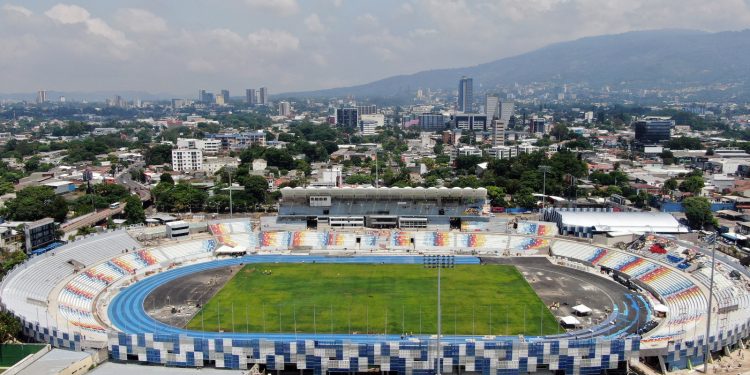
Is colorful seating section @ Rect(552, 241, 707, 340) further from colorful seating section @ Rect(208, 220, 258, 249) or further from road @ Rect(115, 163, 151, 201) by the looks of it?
road @ Rect(115, 163, 151, 201)

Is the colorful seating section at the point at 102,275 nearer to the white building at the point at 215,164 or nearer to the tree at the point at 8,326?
the tree at the point at 8,326

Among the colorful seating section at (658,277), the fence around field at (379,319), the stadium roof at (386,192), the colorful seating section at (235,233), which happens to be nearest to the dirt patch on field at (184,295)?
the fence around field at (379,319)

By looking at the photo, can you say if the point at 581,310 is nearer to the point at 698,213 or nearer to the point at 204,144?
the point at 698,213

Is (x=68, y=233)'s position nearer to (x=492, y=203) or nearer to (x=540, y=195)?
(x=492, y=203)

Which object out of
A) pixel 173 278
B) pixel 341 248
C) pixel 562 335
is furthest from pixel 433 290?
pixel 173 278

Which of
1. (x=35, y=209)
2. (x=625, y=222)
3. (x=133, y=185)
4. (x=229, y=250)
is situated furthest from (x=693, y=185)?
(x=35, y=209)

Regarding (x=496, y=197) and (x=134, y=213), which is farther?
(x=496, y=197)
